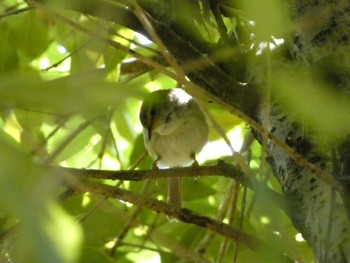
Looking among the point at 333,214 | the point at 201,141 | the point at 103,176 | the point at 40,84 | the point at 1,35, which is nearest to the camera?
the point at 40,84

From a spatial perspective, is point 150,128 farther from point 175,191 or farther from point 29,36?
point 29,36

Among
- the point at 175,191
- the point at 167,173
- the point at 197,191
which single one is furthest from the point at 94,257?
the point at 175,191

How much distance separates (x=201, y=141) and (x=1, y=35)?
1.26m

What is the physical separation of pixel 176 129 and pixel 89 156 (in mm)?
1126

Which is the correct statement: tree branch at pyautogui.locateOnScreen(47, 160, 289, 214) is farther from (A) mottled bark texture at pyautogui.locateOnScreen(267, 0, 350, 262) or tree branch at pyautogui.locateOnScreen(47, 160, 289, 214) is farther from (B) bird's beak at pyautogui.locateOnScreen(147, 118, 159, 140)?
(B) bird's beak at pyautogui.locateOnScreen(147, 118, 159, 140)

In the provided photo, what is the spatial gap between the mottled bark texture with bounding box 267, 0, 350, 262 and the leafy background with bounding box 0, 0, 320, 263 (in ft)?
0.19

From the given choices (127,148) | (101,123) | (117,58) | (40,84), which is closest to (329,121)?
(40,84)

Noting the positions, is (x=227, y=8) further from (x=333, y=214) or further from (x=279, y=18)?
(x=279, y=18)

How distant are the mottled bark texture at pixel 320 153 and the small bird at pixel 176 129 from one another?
159cm

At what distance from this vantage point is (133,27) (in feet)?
4.78

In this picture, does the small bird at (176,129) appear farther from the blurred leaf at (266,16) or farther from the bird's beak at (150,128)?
the blurred leaf at (266,16)

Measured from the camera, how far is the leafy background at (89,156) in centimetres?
47

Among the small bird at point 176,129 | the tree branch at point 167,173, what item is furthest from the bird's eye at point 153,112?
the tree branch at point 167,173

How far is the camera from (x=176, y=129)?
120 inches
